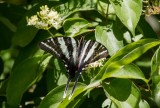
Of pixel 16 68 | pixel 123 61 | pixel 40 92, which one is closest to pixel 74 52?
pixel 123 61

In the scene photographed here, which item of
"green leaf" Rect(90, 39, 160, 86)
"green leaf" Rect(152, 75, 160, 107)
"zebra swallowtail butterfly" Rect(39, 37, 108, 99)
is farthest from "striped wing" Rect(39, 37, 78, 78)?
"green leaf" Rect(152, 75, 160, 107)

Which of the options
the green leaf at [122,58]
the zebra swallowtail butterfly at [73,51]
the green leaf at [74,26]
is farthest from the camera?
the green leaf at [74,26]

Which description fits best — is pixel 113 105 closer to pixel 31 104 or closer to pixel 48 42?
pixel 48 42

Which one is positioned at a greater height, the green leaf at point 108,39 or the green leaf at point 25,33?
the green leaf at point 108,39

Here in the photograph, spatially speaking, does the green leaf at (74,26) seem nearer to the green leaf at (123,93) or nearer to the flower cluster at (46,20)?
the flower cluster at (46,20)

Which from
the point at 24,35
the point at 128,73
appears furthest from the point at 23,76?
the point at 128,73

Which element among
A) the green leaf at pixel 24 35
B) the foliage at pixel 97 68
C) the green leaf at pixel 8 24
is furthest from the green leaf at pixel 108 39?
the green leaf at pixel 8 24

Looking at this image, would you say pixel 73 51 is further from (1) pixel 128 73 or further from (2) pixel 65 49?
(1) pixel 128 73
